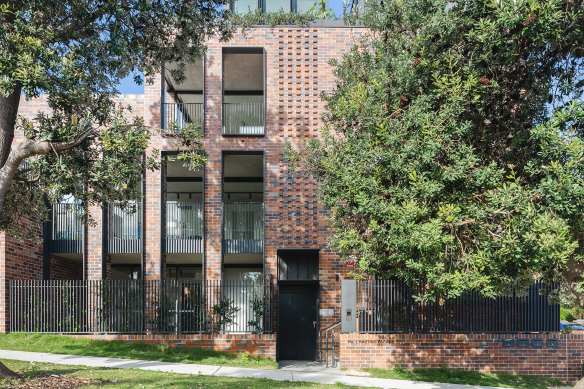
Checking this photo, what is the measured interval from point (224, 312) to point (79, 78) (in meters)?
7.91

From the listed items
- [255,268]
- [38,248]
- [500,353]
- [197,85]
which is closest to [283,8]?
[197,85]

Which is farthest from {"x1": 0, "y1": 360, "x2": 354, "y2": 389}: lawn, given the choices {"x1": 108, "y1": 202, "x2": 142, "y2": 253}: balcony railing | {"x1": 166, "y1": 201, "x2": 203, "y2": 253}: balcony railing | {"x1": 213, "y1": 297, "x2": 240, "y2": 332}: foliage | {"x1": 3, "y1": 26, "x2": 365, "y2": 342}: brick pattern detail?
{"x1": 166, "y1": 201, "x2": 203, "y2": 253}: balcony railing

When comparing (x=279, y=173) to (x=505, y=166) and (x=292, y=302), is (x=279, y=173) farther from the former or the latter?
(x=505, y=166)

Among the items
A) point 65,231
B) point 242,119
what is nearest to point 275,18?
point 242,119

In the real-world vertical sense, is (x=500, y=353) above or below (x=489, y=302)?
below

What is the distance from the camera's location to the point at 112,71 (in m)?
9.73

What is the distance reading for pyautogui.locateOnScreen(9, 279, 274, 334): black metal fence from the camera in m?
13.4

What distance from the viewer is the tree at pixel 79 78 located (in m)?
7.71

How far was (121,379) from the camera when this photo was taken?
929 cm

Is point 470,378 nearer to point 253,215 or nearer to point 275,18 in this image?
point 253,215

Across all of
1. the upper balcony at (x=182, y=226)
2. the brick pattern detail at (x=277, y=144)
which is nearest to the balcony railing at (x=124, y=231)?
the brick pattern detail at (x=277, y=144)

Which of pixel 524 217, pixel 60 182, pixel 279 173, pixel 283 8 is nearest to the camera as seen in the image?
pixel 524 217

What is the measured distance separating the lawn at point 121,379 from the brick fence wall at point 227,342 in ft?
8.44

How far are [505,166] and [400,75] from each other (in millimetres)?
2646
